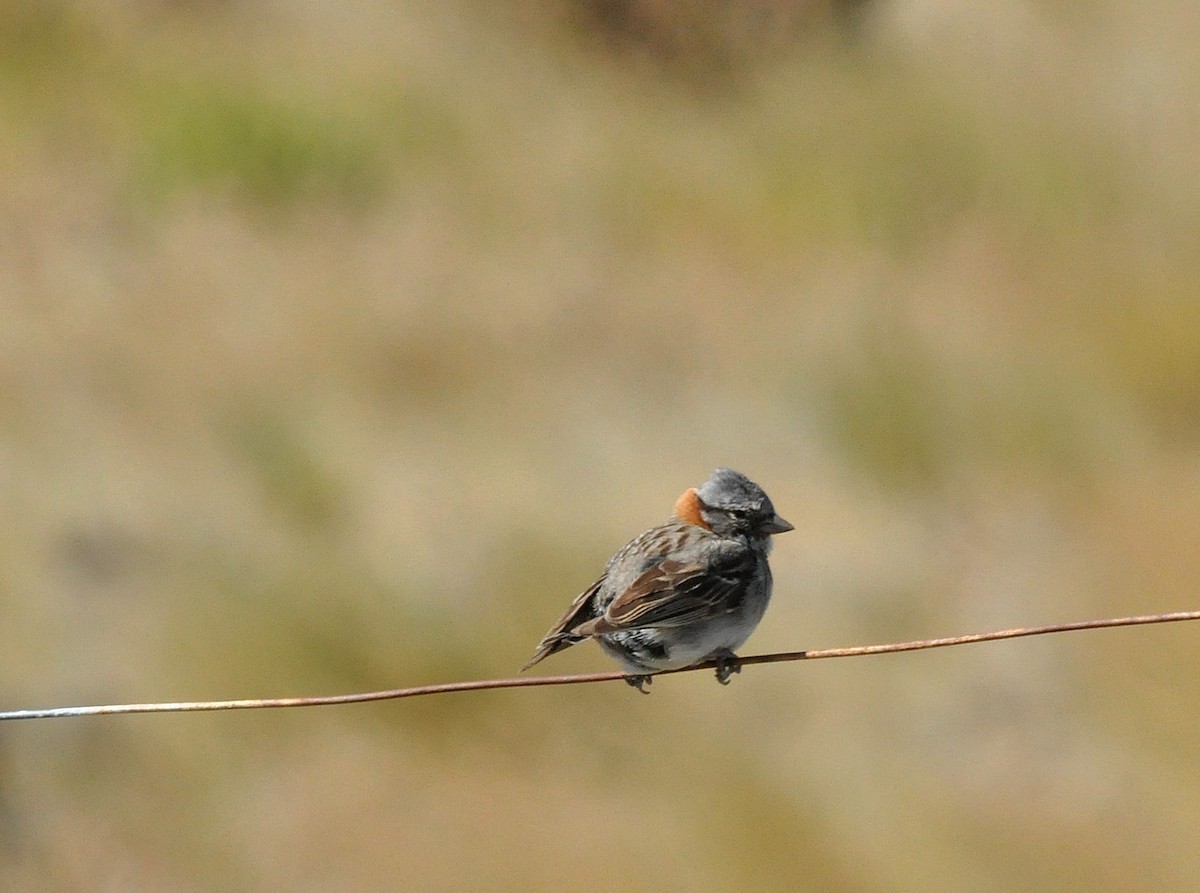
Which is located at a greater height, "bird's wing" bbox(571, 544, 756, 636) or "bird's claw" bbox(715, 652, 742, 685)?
"bird's wing" bbox(571, 544, 756, 636)

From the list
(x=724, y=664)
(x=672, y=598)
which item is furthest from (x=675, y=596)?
(x=724, y=664)

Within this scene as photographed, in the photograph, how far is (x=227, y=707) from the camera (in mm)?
4586

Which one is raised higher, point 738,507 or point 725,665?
point 738,507

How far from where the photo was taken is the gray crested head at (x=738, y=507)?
6.55 metres

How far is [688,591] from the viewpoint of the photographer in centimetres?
613

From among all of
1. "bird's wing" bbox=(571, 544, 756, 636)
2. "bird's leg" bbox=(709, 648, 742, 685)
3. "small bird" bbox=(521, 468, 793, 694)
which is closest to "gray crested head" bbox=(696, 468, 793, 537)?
"small bird" bbox=(521, 468, 793, 694)

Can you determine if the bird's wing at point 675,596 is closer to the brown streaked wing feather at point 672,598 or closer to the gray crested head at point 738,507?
the brown streaked wing feather at point 672,598

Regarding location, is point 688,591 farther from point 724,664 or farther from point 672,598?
point 724,664

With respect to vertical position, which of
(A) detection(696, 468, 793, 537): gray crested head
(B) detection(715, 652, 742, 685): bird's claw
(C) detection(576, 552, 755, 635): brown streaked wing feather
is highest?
(A) detection(696, 468, 793, 537): gray crested head

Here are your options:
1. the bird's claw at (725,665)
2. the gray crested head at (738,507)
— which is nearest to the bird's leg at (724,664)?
the bird's claw at (725,665)

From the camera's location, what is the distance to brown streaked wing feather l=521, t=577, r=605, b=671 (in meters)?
6.23

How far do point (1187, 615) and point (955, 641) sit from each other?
2.38 ft

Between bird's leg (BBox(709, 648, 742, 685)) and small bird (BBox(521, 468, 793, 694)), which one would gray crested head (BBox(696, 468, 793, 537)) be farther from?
bird's leg (BBox(709, 648, 742, 685))

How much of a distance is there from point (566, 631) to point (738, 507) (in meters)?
0.96
